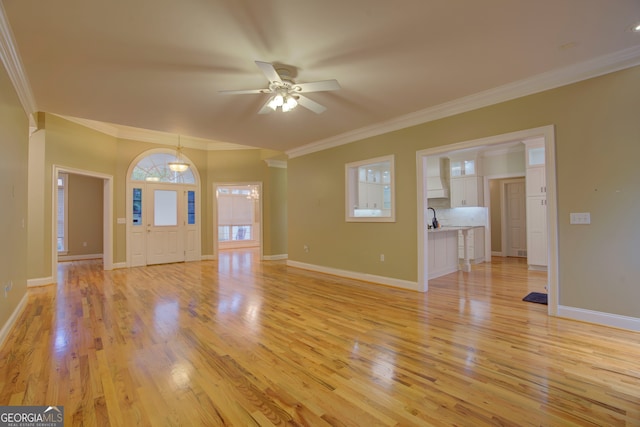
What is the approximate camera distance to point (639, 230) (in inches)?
112

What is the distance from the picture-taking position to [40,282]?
519cm

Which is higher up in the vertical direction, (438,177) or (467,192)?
(438,177)

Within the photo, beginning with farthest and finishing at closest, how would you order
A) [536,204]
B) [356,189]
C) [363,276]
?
[536,204] → [356,189] → [363,276]

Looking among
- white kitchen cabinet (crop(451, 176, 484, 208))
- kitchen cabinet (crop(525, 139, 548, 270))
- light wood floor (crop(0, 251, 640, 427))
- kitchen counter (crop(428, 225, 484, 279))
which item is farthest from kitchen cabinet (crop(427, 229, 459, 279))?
white kitchen cabinet (crop(451, 176, 484, 208))

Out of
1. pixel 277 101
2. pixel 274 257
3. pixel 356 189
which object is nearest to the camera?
pixel 277 101

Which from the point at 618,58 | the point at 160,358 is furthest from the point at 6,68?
the point at 618,58

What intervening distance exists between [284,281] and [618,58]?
17.1 ft

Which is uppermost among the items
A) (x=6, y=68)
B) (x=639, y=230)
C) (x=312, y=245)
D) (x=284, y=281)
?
(x=6, y=68)

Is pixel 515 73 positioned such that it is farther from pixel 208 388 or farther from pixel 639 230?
pixel 208 388

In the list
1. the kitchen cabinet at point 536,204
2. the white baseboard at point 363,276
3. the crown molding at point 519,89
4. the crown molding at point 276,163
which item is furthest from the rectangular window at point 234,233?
the kitchen cabinet at point 536,204

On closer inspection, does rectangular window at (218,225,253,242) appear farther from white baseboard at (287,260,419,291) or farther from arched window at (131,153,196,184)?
white baseboard at (287,260,419,291)

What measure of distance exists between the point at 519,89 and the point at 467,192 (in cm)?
464

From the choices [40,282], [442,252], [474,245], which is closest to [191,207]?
[40,282]

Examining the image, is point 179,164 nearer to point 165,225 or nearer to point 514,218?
point 165,225
